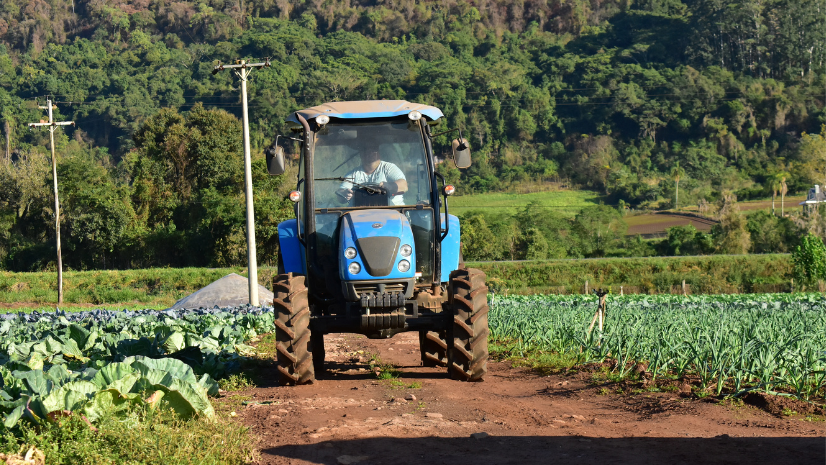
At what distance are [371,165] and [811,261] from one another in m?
48.1

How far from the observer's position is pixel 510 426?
6.27 meters

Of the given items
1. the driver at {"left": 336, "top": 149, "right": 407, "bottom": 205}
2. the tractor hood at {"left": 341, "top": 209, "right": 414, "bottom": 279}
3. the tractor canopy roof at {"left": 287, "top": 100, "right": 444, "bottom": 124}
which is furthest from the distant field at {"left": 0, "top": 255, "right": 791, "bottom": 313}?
the tractor hood at {"left": 341, "top": 209, "right": 414, "bottom": 279}

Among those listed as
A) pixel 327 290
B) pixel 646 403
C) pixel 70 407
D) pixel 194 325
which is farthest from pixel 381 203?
pixel 194 325

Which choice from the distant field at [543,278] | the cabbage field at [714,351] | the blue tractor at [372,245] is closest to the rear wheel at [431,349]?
the blue tractor at [372,245]

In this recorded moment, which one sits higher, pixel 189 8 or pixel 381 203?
pixel 189 8

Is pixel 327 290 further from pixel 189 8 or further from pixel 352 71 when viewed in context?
pixel 189 8

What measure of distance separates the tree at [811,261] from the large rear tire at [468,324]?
4750 cm

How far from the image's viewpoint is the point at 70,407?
5457 mm

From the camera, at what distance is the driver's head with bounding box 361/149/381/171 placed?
873 centimetres

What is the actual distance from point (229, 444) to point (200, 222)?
5387 cm

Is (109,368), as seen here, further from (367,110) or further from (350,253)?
(367,110)

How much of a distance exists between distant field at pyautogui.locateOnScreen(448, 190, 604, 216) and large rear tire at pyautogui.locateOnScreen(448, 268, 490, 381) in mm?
76435

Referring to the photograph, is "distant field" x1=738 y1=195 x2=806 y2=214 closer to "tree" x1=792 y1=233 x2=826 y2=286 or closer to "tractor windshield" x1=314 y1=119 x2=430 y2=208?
"tree" x1=792 y1=233 x2=826 y2=286

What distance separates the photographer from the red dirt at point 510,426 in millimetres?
5297
